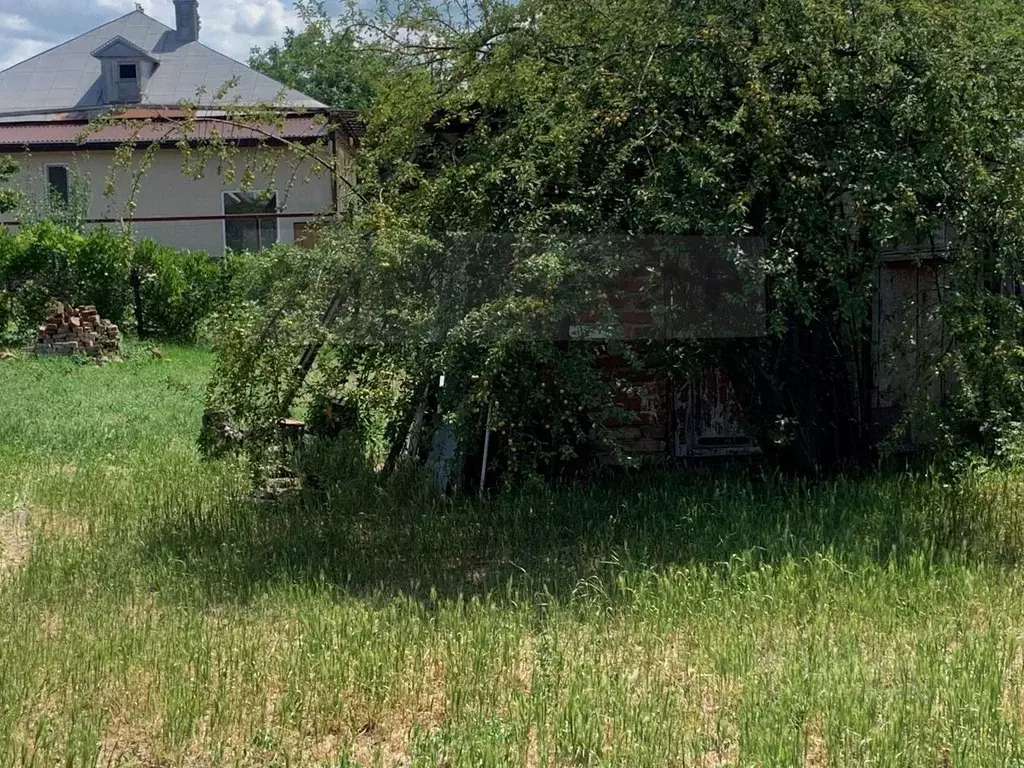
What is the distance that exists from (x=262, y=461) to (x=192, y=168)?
7.07 ft

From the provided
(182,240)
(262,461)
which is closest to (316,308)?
(262,461)

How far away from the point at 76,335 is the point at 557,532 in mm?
12900

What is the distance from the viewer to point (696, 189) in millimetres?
6863

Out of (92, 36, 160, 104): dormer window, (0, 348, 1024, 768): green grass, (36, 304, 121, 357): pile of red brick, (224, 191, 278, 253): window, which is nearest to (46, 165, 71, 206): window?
(224, 191, 278, 253): window

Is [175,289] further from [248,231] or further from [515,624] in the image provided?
[515,624]

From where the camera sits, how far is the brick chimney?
107 ft

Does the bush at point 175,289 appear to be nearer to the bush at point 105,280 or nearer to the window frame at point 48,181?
the bush at point 105,280

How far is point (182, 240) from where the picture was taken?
80.3 ft

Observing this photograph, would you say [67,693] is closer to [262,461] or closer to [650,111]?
[262,461]

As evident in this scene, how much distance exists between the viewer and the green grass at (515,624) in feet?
14.1

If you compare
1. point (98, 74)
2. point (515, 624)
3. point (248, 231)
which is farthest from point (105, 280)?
point (515, 624)

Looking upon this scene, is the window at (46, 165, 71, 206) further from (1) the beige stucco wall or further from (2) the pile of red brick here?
(2) the pile of red brick

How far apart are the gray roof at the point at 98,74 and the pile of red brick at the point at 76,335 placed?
1171cm

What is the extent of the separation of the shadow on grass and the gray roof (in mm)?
22278
